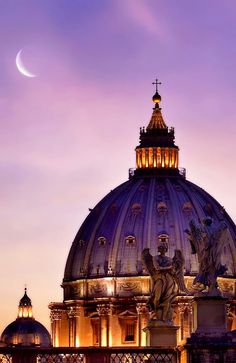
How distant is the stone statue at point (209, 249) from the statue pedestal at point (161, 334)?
170 inches

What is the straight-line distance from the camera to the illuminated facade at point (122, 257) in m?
175

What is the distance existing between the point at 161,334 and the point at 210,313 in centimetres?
470

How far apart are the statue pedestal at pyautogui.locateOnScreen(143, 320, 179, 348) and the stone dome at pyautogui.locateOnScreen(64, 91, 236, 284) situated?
128 metres

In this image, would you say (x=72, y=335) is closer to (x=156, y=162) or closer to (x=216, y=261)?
(x=156, y=162)

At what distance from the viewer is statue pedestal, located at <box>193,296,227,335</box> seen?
1506 inches

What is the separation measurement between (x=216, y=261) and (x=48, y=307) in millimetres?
147125

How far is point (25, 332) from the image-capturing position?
190 metres

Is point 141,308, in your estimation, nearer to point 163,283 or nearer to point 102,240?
point 102,240

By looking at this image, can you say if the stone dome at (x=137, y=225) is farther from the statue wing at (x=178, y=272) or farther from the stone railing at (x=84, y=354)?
the stone railing at (x=84, y=354)

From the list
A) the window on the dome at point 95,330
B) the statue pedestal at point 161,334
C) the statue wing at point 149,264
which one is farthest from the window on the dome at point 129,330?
the statue pedestal at point 161,334

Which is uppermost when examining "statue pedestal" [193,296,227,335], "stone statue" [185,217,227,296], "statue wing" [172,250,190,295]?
"statue wing" [172,250,190,295]

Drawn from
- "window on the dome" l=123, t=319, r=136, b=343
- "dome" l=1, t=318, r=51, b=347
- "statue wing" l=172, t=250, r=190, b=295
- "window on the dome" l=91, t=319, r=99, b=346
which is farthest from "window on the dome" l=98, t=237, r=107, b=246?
"statue wing" l=172, t=250, r=190, b=295

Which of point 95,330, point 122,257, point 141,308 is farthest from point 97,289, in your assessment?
point 141,308

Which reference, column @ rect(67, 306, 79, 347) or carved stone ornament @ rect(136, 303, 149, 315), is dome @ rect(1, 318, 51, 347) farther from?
carved stone ornament @ rect(136, 303, 149, 315)
